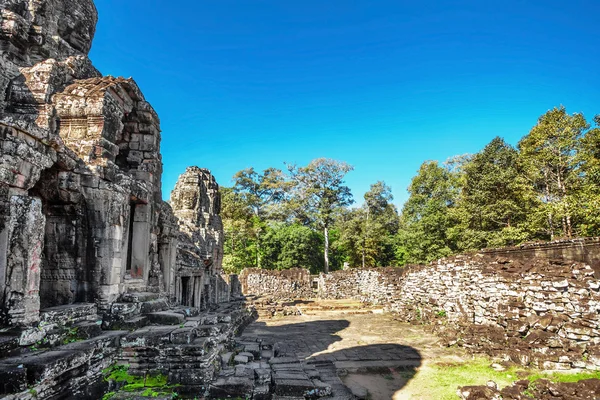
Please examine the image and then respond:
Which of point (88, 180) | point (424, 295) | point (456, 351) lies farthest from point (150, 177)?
point (424, 295)

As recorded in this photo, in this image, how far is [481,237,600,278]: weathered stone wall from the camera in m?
7.67

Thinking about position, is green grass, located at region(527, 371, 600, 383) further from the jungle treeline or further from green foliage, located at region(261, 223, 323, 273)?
green foliage, located at region(261, 223, 323, 273)

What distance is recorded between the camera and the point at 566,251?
8523 millimetres

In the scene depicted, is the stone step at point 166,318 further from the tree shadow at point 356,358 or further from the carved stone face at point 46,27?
the carved stone face at point 46,27

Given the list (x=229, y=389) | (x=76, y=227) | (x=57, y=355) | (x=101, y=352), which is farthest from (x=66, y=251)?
(x=229, y=389)

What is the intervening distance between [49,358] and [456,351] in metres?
8.65

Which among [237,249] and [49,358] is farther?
[237,249]

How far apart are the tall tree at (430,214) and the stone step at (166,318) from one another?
2074 cm

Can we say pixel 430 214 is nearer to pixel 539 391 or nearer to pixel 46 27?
pixel 539 391

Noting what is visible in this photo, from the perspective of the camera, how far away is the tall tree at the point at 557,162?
16859mm

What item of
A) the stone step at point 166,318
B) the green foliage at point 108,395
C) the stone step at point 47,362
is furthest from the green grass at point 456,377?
the stone step at point 47,362

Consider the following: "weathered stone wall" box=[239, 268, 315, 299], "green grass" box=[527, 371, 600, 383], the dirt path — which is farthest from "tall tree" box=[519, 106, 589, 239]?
"weathered stone wall" box=[239, 268, 315, 299]

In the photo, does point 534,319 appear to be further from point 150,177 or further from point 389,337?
point 150,177

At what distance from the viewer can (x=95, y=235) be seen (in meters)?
5.41
